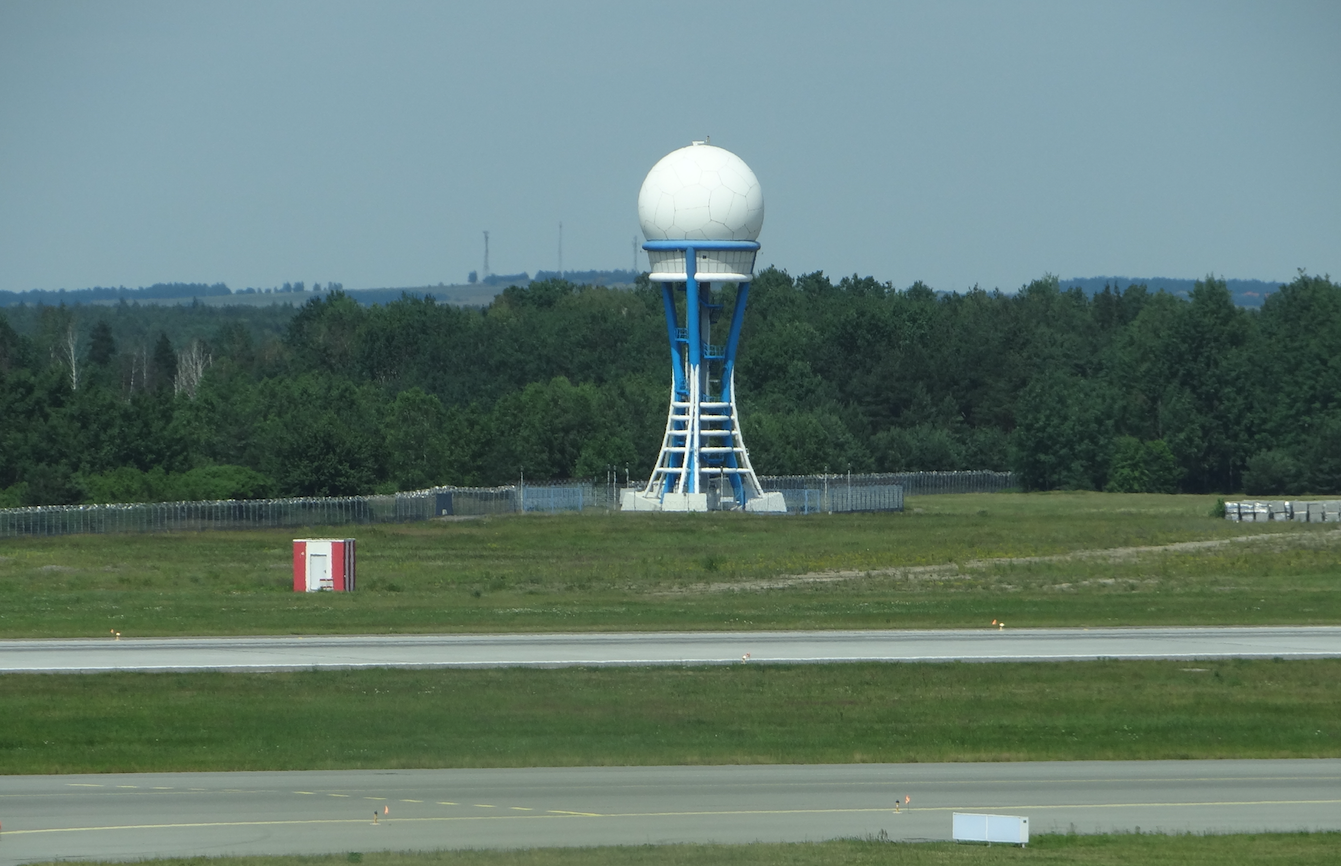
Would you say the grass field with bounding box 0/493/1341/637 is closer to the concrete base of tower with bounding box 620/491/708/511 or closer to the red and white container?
the red and white container

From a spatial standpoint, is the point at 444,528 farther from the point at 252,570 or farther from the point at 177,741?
the point at 177,741

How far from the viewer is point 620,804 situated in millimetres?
26953

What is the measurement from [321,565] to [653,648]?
2111 cm

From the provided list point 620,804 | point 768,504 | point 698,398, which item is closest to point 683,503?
point 768,504

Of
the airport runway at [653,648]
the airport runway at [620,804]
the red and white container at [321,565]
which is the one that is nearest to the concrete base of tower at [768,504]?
the red and white container at [321,565]

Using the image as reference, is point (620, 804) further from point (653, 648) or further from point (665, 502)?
point (665, 502)

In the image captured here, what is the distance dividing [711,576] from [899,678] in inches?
1180

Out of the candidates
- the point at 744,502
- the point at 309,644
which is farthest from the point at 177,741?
the point at 744,502

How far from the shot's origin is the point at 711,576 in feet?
228

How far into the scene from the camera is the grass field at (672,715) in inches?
1242

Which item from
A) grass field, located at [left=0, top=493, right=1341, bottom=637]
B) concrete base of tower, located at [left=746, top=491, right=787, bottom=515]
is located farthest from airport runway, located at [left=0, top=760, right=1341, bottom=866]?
concrete base of tower, located at [left=746, top=491, right=787, bottom=515]

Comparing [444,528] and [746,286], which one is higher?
[746,286]

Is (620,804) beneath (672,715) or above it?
above

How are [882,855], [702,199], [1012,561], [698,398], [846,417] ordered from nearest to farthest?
[882,855] → [1012,561] → [702,199] → [698,398] → [846,417]
